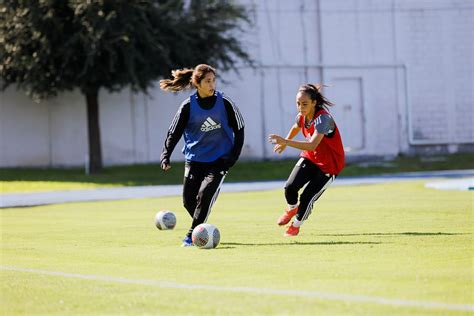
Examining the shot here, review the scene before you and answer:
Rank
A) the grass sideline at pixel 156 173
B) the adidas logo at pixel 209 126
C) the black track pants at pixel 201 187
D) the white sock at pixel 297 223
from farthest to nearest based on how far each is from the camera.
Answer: the grass sideline at pixel 156 173, the white sock at pixel 297 223, the adidas logo at pixel 209 126, the black track pants at pixel 201 187

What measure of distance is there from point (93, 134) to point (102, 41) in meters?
5.24

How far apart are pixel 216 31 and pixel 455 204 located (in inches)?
736

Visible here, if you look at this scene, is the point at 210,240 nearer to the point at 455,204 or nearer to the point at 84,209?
the point at 455,204

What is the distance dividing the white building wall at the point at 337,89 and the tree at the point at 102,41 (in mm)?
4099

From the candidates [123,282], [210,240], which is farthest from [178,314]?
[210,240]

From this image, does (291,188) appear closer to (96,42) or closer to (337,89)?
(96,42)

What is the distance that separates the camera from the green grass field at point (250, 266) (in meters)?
7.42

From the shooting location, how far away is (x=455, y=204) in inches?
725

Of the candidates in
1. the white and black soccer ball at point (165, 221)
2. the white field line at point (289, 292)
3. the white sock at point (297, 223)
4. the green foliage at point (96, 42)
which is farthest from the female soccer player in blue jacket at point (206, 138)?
the green foliage at point (96, 42)

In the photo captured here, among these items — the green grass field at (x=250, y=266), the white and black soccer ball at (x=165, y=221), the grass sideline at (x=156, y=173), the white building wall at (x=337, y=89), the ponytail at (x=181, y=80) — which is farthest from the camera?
the white building wall at (x=337, y=89)

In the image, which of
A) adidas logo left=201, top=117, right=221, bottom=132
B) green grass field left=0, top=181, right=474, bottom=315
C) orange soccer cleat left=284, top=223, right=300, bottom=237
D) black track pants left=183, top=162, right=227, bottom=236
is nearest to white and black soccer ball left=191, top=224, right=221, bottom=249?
green grass field left=0, top=181, right=474, bottom=315

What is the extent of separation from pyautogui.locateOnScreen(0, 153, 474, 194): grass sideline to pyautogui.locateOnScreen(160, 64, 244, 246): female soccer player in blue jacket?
741 inches

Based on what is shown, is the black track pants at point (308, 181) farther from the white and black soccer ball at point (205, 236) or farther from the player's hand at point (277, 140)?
the white and black soccer ball at point (205, 236)

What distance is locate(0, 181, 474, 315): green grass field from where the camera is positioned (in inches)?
292
